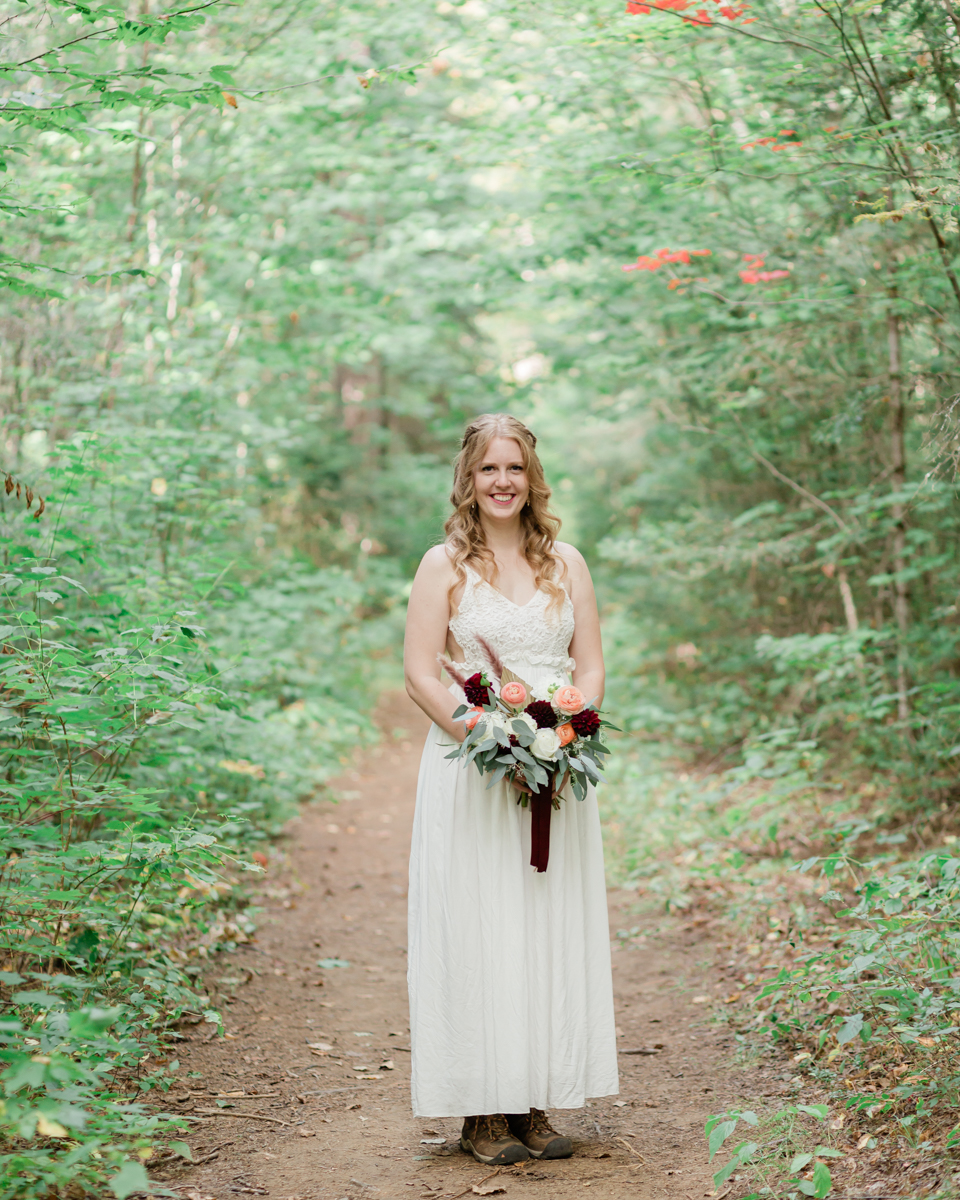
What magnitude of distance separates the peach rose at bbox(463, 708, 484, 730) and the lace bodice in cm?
29

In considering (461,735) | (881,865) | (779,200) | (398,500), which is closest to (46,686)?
(461,735)

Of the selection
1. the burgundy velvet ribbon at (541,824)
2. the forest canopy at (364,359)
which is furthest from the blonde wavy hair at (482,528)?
the burgundy velvet ribbon at (541,824)

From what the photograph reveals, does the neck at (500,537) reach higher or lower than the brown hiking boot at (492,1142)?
higher

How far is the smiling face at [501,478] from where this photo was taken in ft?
12.5

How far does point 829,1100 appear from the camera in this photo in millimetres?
3627

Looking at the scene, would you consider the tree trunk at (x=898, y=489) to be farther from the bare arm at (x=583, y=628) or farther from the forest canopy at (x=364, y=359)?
the bare arm at (x=583, y=628)

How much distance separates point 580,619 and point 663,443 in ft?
23.4

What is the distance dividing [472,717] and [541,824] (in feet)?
1.48

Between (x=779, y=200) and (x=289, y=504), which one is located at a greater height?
(x=779, y=200)

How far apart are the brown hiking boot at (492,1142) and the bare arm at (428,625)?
1.40 meters

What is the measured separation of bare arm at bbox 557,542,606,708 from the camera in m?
3.83

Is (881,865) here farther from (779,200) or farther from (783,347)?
(779,200)

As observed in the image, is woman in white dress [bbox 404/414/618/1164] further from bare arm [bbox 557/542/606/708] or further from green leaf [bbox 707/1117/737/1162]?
green leaf [bbox 707/1117/737/1162]

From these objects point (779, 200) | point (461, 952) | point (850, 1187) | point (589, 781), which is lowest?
point (850, 1187)
